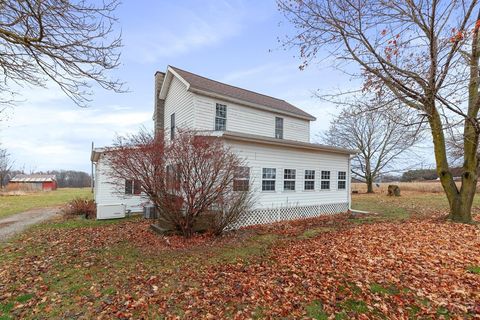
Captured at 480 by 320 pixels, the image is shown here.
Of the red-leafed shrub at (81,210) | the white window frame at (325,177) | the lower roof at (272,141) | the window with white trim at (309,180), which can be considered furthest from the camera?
the white window frame at (325,177)

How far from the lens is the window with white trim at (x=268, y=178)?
11.1 metres

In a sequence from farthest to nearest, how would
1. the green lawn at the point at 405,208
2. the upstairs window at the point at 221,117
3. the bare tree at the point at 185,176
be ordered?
the green lawn at the point at 405,208, the upstairs window at the point at 221,117, the bare tree at the point at 185,176

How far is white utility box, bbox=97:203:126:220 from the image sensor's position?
12.3 m

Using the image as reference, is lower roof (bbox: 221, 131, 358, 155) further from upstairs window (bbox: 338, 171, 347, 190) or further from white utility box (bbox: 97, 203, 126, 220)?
white utility box (bbox: 97, 203, 126, 220)

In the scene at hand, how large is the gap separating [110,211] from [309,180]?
10057 millimetres

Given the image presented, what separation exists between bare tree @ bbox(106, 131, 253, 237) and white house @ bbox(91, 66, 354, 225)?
110cm

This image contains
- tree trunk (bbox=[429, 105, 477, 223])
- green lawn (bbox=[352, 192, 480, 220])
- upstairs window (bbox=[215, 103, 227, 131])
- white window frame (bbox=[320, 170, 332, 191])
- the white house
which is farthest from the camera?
white window frame (bbox=[320, 170, 332, 191])

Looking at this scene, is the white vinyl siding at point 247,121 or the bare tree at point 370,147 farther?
the bare tree at point 370,147

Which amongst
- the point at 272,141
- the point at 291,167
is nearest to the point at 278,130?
the point at 291,167

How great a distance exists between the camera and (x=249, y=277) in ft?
16.4

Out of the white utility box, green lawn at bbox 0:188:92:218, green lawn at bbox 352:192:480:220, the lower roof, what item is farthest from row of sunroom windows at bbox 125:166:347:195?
green lawn at bbox 0:188:92:218

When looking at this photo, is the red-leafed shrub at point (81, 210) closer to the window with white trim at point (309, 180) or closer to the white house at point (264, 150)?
the white house at point (264, 150)

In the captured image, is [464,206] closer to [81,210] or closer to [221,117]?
[221,117]

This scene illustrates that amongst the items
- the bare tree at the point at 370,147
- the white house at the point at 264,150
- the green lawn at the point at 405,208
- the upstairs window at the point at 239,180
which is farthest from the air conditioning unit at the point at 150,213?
the bare tree at the point at 370,147
